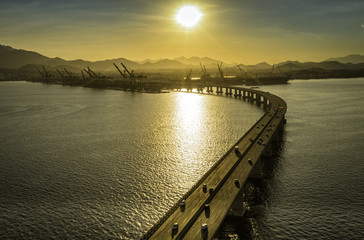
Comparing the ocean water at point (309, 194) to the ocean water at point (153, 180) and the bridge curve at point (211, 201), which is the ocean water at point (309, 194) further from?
the bridge curve at point (211, 201)

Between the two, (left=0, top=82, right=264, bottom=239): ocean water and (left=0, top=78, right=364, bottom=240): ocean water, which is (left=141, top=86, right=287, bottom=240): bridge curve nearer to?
(left=0, top=78, right=364, bottom=240): ocean water

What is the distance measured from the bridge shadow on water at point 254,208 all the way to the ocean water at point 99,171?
27.2ft

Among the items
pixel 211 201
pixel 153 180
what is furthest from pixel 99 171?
pixel 211 201

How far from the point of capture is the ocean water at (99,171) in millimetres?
33031

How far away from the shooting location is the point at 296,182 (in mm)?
42938

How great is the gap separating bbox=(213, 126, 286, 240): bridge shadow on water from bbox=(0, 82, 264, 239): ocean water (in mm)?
8289

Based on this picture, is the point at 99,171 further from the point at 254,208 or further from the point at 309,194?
the point at 309,194

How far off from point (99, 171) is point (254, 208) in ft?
88.9

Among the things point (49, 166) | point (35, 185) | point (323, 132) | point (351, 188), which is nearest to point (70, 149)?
point (49, 166)

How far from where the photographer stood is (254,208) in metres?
35.3

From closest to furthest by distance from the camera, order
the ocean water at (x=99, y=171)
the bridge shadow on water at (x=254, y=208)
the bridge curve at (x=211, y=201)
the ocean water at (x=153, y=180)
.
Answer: the bridge curve at (x=211, y=201) → the bridge shadow on water at (x=254, y=208) → the ocean water at (x=153, y=180) → the ocean water at (x=99, y=171)

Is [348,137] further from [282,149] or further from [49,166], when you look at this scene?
[49,166]

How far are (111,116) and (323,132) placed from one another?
73.3 m

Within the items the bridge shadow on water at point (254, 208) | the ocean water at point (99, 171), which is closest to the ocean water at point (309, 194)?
the bridge shadow on water at point (254, 208)
